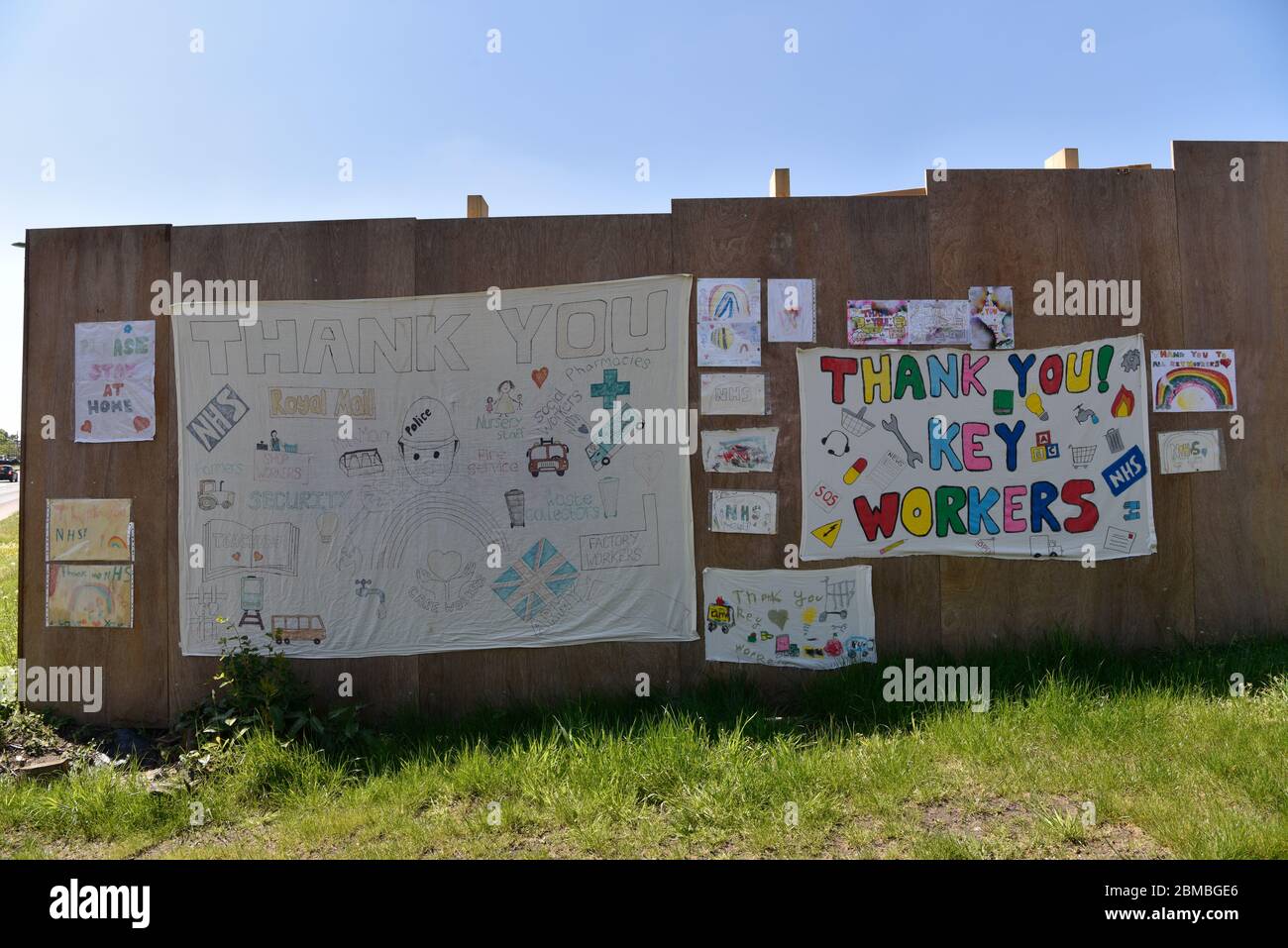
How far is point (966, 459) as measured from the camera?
495 cm

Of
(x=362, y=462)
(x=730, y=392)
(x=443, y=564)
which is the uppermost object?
(x=730, y=392)

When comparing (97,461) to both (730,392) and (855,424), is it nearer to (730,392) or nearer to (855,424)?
(730,392)

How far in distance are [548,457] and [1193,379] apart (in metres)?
4.47

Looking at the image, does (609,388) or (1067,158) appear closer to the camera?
(609,388)

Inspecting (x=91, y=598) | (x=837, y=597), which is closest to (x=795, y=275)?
(x=837, y=597)

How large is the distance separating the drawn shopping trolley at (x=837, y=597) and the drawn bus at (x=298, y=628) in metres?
3.40

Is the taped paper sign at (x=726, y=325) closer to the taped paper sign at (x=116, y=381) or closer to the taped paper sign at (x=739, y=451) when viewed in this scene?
the taped paper sign at (x=739, y=451)

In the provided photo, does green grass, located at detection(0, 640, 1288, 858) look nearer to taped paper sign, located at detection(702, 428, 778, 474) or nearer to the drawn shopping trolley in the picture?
the drawn shopping trolley

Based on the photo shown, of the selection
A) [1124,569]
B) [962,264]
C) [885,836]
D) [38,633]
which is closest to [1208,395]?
[1124,569]

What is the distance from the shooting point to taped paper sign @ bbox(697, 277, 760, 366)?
4.93 m

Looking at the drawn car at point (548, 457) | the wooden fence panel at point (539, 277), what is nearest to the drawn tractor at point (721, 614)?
the wooden fence panel at point (539, 277)

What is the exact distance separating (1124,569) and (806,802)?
3125 millimetres

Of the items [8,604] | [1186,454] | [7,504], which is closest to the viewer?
[1186,454]

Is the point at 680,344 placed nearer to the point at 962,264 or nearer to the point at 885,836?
the point at 962,264
